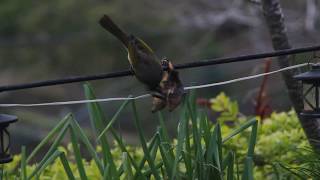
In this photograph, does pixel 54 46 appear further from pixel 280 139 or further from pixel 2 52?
pixel 280 139

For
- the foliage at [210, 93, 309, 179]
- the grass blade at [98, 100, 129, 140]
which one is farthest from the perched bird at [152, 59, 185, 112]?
the foliage at [210, 93, 309, 179]

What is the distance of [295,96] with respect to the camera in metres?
2.49

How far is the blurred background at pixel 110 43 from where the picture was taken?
8.49 metres

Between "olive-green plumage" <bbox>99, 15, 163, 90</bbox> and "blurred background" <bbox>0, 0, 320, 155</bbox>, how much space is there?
5390 millimetres

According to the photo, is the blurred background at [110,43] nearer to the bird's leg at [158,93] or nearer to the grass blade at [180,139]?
the grass blade at [180,139]

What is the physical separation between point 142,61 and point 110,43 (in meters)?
10.9

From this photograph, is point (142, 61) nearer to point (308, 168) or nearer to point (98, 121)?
point (98, 121)

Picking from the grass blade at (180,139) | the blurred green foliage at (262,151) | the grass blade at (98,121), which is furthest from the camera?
the blurred green foliage at (262,151)

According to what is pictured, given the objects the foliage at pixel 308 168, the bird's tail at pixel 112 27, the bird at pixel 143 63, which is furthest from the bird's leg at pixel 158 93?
the foliage at pixel 308 168

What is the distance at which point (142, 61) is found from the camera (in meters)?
1.64

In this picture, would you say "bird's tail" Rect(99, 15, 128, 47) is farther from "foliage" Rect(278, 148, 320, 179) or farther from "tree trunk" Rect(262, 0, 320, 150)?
"tree trunk" Rect(262, 0, 320, 150)

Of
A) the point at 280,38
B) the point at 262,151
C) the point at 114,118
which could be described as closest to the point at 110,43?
the point at 262,151

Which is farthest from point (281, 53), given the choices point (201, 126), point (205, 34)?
point (205, 34)

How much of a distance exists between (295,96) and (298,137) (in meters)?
0.23
